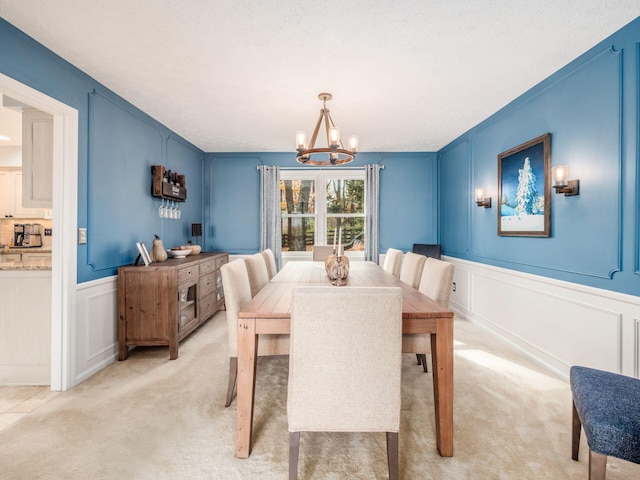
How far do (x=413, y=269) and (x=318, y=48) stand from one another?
6.24ft

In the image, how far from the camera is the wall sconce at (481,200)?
12.2 feet

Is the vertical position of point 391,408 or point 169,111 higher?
point 169,111

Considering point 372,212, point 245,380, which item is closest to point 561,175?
point 245,380

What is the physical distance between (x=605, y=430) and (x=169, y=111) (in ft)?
13.6

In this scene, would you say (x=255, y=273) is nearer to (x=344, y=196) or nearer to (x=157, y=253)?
(x=157, y=253)

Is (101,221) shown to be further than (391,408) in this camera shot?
Yes

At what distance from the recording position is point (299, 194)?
5.41 m

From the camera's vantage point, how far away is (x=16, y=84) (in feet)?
6.55

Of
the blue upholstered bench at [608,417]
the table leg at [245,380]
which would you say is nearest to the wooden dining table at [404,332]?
the table leg at [245,380]

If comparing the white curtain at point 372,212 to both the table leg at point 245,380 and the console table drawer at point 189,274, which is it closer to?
the console table drawer at point 189,274

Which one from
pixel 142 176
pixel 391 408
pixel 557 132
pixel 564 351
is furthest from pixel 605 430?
pixel 142 176

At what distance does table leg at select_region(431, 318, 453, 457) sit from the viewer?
1.66 meters

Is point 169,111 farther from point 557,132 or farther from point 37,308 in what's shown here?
point 557,132

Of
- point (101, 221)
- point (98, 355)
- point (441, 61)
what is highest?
point (441, 61)
